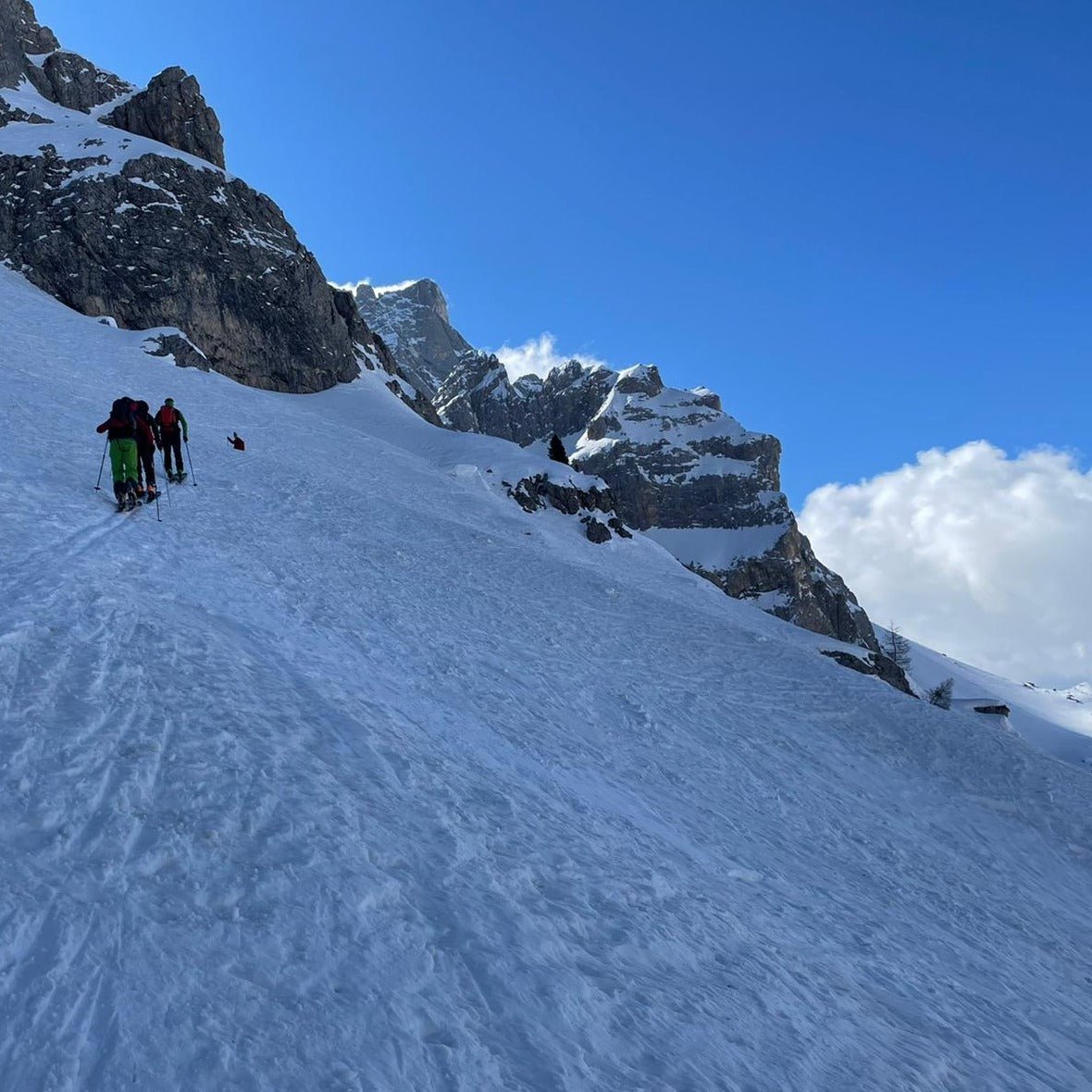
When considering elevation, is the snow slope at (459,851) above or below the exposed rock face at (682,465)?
below

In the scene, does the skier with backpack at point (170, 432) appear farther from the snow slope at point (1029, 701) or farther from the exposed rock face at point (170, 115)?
the snow slope at point (1029, 701)

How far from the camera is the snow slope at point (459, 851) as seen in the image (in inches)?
138

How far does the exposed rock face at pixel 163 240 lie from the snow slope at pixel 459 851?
47145 millimetres

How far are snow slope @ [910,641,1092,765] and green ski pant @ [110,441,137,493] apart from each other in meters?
104

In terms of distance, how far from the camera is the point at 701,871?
6402 millimetres

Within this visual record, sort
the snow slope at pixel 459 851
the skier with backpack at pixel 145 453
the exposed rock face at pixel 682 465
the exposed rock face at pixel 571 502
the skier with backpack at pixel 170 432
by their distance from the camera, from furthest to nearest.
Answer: the exposed rock face at pixel 682 465 < the exposed rock face at pixel 571 502 < the skier with backpack at pixel 170 432 < the skier with backpack at pixel 145 453 < the snow slope at pixel 459 851

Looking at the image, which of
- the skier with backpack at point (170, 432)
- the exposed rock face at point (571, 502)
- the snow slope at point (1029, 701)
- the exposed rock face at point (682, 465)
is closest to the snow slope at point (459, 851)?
the skier with backpack at point (170, 432)

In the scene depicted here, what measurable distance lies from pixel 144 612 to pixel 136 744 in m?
3.19

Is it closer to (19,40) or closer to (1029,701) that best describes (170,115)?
(19,40)

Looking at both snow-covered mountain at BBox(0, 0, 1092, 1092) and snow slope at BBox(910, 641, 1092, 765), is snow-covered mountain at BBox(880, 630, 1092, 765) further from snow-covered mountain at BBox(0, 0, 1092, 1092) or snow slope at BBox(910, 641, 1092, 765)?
snow-covered mountain at BBox(0, 0, 1092, 1092)

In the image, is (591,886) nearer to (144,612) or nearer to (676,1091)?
(676,1091)

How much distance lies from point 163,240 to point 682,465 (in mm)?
115860

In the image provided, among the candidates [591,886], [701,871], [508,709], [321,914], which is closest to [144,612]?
[508,709]

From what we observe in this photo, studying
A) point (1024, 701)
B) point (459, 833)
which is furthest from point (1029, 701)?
point (459, 833)
